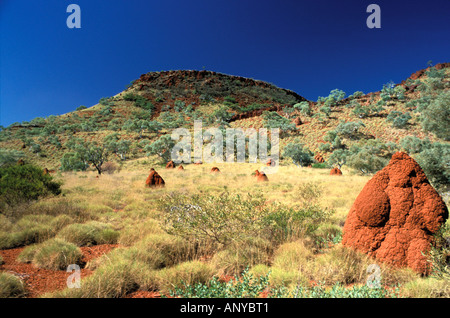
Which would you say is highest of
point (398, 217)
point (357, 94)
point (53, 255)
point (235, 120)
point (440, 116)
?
point (357, 94)

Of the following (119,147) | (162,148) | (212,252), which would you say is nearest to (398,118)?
(162,148)

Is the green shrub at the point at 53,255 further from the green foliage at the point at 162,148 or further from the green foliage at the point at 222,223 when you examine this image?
the green foliage at the point at 162,148

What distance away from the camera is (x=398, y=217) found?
3916 millimetres

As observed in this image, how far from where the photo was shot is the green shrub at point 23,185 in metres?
7.02

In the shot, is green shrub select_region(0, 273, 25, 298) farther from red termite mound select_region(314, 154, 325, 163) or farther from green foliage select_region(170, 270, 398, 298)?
red termite mound select_region(314, 154, 325, 163)

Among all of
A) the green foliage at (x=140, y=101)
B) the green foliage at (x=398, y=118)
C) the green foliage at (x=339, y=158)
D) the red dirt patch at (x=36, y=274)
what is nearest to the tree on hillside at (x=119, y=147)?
the green foliage at (x=140, y=101)

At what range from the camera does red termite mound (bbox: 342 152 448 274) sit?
3619mm

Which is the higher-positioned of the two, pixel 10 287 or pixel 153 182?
pixel 153 182

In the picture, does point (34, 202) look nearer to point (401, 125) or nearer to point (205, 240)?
point (205, 240)

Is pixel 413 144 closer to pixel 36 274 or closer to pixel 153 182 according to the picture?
pixel 153 182

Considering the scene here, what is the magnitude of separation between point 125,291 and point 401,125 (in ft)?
155
